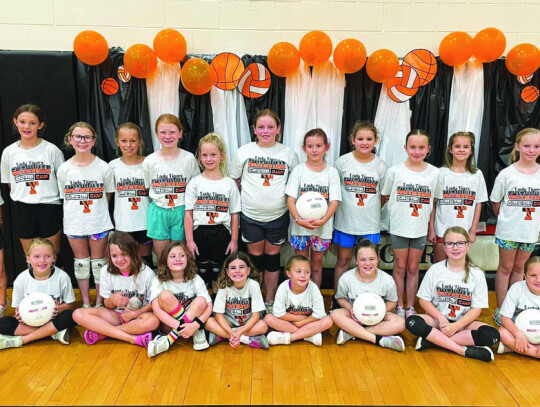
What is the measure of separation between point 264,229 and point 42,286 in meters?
1.62

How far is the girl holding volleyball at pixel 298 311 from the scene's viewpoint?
114 inches

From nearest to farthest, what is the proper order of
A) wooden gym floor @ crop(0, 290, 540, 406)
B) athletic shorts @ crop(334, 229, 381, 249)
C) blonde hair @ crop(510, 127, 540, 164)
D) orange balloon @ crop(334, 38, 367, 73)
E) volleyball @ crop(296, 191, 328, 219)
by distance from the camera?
wooden gym floor @ crop(0, 290, 540, 406), volleyball @ crop(296, 191, 328, 219), blonde hair @ crop(510, 127, 540, 164), orange balloon @ crop(334, 38, 367, 73), athletic shorts @ crop(334, 229, 381, 249)

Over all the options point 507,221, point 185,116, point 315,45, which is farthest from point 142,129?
point 507,221

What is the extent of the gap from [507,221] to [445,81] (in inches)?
48.0

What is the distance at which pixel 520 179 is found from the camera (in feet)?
10.6

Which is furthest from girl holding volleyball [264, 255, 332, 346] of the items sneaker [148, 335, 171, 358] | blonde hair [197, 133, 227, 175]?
blonde hair [197, 133, 227, 175]

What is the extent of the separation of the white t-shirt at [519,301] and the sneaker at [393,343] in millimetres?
737

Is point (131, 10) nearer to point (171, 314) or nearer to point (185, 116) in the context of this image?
point (185, 116)

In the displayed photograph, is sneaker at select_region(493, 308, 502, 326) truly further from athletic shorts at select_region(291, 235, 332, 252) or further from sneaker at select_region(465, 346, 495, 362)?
athletic shorts at select_region(291, 235, 332, 252)

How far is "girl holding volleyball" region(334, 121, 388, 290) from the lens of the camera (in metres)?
3.28

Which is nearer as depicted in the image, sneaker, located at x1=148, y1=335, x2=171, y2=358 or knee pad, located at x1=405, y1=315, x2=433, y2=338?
sneaker, located at x1=148, y1=335, x2=171, y2=358

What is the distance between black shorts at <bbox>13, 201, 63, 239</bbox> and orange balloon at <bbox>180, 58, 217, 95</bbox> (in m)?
1.40

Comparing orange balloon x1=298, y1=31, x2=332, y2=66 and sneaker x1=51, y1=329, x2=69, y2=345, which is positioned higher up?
orange balloon x1=298, y1=31, x2=332, y2=66

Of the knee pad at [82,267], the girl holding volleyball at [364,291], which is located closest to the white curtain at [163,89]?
the knee pad at [82,267]
